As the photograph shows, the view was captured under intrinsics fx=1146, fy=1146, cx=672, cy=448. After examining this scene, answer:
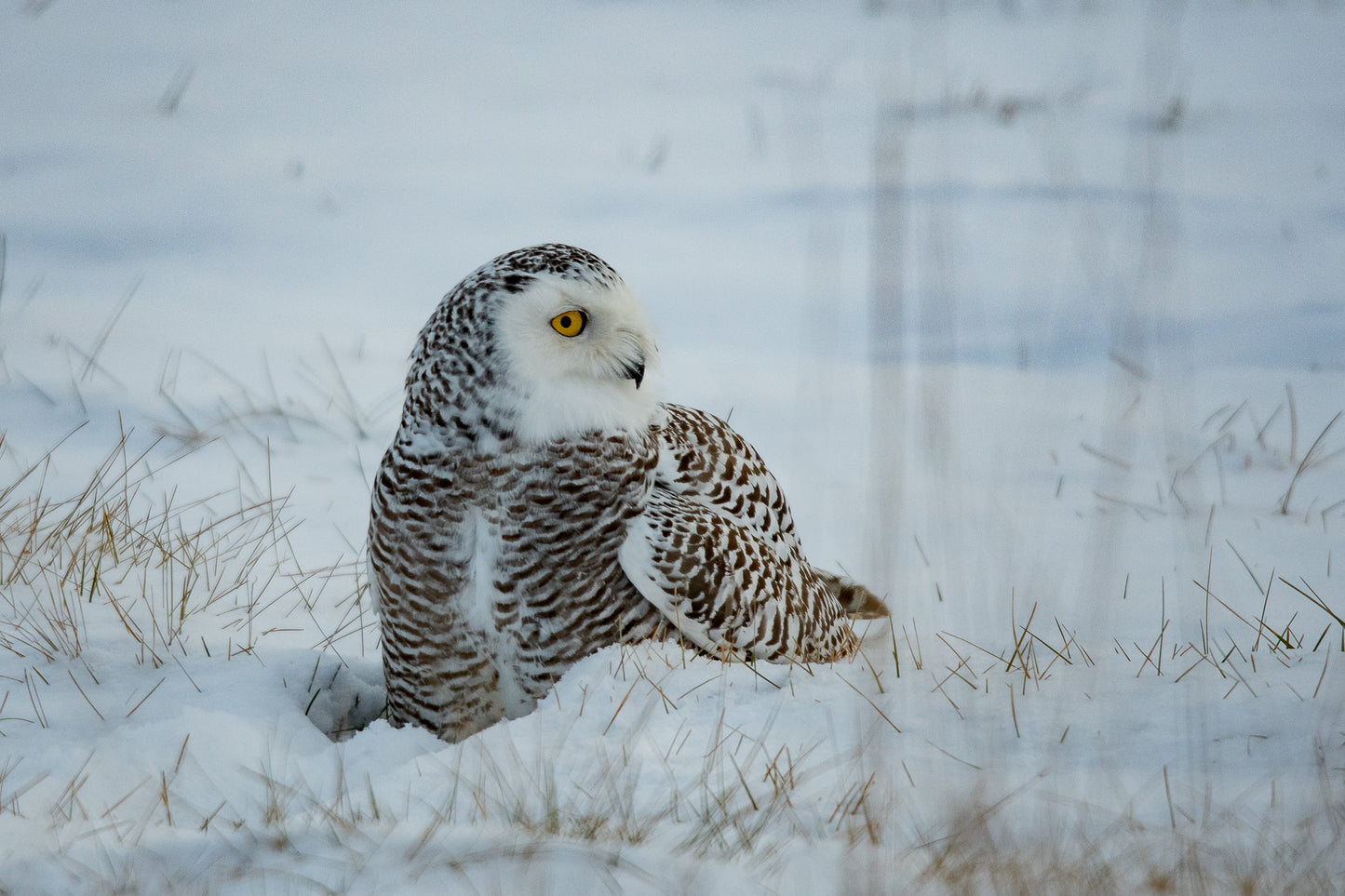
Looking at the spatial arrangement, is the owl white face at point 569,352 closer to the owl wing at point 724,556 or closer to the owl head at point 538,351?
the owl head at point 538,351

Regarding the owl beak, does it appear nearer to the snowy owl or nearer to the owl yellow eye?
the snowy owl

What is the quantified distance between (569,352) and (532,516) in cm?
44

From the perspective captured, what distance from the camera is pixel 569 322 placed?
2959 mm

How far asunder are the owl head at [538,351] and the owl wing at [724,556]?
0.30 meters

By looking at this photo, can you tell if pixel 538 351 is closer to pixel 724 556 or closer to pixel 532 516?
pixel 532 516

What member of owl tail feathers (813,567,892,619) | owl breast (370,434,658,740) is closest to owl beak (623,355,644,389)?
owl breast (370,434,658,740)

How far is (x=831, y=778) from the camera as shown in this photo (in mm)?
2338

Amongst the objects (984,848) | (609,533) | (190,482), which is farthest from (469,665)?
(190,482)

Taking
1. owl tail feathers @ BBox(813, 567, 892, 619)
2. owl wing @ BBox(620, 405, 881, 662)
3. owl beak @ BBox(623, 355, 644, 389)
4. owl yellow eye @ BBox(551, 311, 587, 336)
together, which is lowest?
owl tail feathers @ BBox(813, 567, 892, 619)

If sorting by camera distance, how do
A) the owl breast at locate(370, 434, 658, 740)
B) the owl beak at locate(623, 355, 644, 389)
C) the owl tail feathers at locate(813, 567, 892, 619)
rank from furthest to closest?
1. the owl tail feathers at locate(813, 567, 892, 619)
2. the owl beak at locate(623, 355, 644, 389)
3. the owl breast at locate(370, 434, 658, 740)

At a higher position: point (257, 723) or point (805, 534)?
point (805, 534)

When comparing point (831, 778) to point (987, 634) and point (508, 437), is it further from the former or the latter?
point (508, 437)

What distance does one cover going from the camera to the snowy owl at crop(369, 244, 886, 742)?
291 centimetres

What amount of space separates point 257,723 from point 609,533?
41.1 inches
